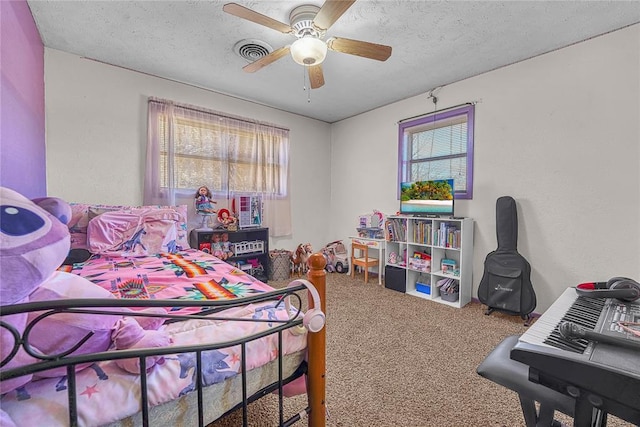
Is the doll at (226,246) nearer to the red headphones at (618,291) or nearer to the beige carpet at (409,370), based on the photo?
the beige carpet at (409,370)

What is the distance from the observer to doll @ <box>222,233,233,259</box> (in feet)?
11.1

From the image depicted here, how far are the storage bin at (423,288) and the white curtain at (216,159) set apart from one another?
197 cm

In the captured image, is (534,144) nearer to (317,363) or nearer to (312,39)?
(312,39)

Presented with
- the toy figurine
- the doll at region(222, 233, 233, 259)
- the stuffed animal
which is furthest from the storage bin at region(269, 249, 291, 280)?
the stuffed animal

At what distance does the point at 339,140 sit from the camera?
4.65 m

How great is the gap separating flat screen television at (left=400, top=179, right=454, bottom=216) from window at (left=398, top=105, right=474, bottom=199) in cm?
24

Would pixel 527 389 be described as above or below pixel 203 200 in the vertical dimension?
below

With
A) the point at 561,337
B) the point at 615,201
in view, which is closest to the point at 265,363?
the point at 561,337

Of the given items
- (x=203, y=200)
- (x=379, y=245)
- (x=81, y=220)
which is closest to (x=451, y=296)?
(x=379, y=245)

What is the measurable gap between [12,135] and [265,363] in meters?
2.12

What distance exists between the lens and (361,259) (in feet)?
12.9

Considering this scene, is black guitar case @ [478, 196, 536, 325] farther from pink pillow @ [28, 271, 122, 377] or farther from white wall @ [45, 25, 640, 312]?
pink pillow @ [28, 271, 122, 377]

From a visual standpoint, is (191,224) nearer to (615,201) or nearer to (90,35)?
(90,35)

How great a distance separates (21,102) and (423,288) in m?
3.96
